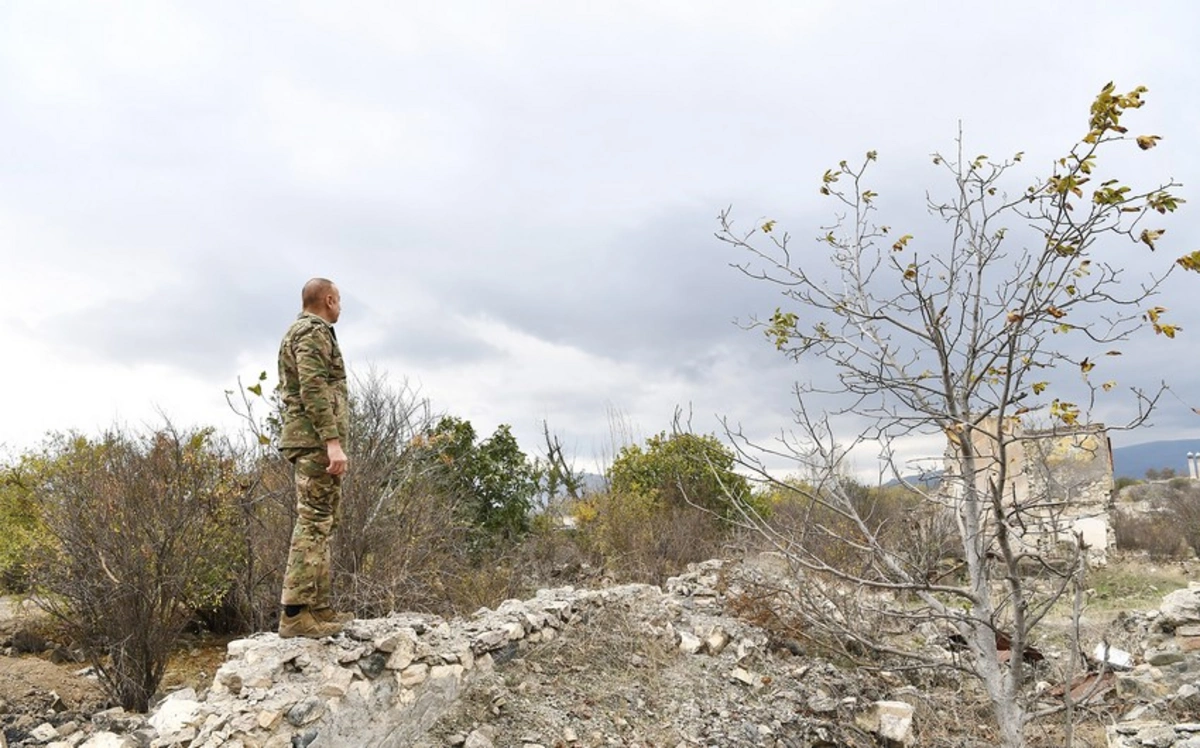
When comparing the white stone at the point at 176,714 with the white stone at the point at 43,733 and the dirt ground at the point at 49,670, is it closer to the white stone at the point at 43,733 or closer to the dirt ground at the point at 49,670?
the white stone at the point at 43,733

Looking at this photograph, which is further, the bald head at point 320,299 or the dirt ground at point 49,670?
the dirt ground at point 49,670

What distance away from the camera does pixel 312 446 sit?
4.66 meters

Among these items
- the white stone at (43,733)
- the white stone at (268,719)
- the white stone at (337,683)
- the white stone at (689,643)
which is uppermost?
the white stone at (337,683)

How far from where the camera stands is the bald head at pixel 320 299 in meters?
4.88

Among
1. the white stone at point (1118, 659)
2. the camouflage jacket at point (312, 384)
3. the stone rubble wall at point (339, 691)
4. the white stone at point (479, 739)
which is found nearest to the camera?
the stone rubble wall at point (339, 691)

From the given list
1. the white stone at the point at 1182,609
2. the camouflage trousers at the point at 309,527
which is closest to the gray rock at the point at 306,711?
the camouflage trousers at the point at 309,527

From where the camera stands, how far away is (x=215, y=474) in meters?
7.61

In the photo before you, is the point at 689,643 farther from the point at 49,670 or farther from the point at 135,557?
the point at 49,670

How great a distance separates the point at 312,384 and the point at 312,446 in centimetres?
36

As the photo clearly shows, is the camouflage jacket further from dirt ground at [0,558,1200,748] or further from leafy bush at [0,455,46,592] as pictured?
leafy bush at [0,455,46,592]

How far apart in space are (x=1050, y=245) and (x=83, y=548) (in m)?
6.68

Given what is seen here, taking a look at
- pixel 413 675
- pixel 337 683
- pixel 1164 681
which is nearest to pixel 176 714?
pixel 337 683

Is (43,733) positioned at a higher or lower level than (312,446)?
lower

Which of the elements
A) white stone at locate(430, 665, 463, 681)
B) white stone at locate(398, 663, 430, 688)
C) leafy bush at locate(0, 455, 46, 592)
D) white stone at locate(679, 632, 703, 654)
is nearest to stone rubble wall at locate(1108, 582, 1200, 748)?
white stone at locate(679, 632, 703, 654)
